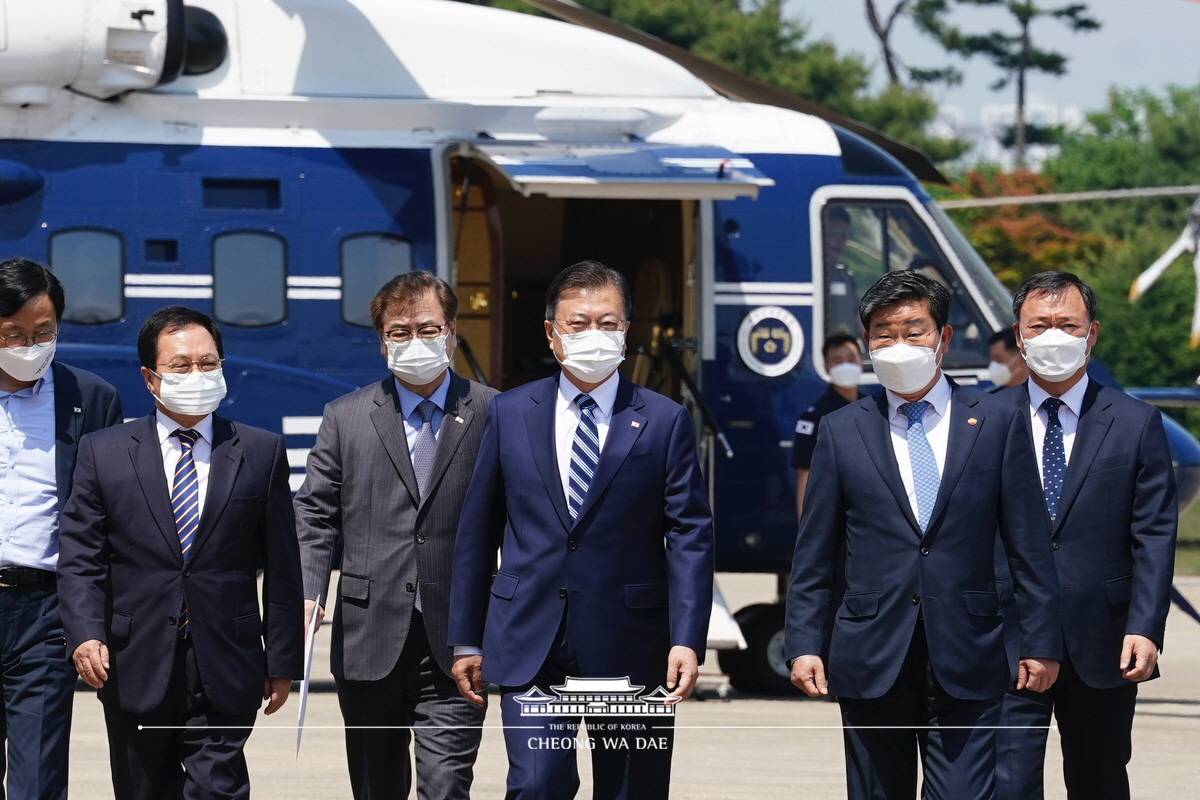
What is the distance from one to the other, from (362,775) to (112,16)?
5375mm

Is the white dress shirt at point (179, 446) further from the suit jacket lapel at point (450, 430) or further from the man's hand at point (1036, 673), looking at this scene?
the man's hand at point (1036, 673)

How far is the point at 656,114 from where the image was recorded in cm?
1096

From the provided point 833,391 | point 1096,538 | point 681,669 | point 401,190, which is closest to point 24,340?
point 681,669

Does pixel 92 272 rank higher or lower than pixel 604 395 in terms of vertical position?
higher

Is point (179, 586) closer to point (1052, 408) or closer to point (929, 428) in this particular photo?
point (929, 428)

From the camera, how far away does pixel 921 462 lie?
5668 millimetres

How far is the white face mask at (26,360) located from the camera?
6152 millimetres

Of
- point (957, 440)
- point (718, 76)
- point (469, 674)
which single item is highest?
point (718, 76)

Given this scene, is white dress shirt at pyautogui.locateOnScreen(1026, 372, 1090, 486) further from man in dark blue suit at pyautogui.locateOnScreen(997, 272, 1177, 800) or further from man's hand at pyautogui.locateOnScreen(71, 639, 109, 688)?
man's hand at pyautogui.locateOnScreen(71, 639, 109, 688)

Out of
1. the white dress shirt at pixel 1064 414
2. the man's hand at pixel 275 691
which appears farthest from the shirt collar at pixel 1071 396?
the man's hand at pixel 275 691

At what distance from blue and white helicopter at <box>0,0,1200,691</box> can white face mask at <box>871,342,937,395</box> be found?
4.19 m

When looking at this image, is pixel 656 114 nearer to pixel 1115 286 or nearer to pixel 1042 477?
pixel 1042 477

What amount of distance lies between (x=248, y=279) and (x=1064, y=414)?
5581 mm

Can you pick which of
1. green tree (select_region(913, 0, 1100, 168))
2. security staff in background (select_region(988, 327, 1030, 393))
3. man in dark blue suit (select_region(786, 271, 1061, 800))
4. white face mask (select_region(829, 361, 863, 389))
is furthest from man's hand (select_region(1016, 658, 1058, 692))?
green tree (select_region(913, 0, 1100, 168))
